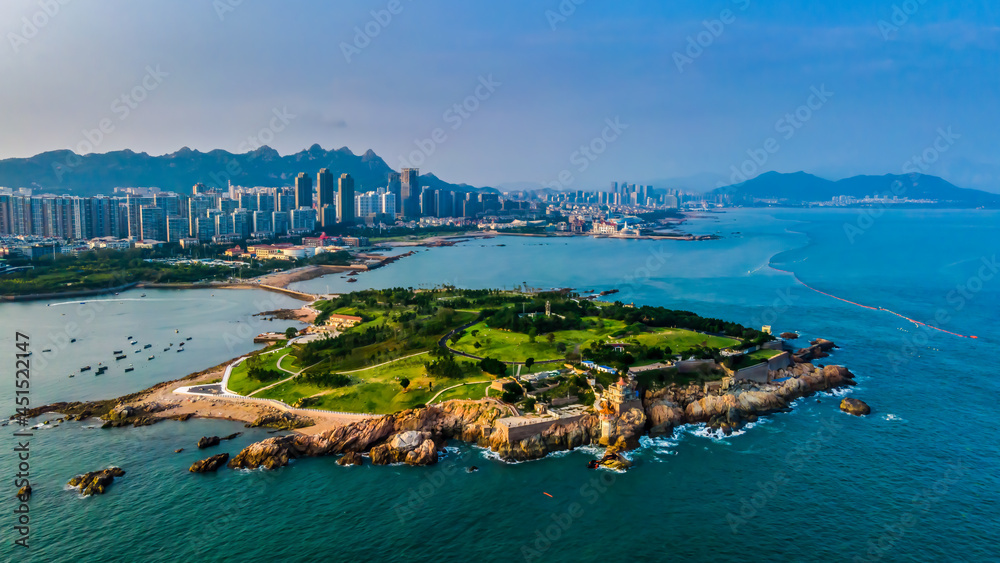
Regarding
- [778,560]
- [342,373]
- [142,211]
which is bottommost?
[778,560]

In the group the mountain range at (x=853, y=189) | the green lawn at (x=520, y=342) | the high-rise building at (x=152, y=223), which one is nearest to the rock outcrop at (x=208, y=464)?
the green lawn at (x=520, y=342)

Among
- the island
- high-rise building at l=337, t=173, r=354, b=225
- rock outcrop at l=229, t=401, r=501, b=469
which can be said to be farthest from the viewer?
high-rise building at l=337, t=173, r=354, b=225

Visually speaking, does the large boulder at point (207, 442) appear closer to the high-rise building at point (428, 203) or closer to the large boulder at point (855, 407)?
the large boulder at point (855, 407)

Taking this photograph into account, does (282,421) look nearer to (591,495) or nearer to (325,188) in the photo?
(591,495)

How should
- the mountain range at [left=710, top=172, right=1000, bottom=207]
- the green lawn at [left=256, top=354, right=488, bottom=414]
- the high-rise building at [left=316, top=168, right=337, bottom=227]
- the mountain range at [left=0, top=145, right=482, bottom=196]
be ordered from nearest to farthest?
the green lawn at [left=256, top=354, right=488, bottom=414], the high-rise building at [left=316, top=168, right=337, bottom=227], the mountain range at [left=0, top=145, right=482, bottom=196], the mountain range at [left=710, top=172, right=1000, bottom=207]

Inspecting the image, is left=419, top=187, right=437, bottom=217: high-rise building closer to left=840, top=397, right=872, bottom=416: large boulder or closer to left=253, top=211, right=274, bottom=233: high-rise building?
left=253, top=211, right=274, bottom=233: high-rise building

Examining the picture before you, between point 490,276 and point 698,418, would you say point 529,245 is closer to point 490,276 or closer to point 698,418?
point 490,276

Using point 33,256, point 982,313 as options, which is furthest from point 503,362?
point 33,256

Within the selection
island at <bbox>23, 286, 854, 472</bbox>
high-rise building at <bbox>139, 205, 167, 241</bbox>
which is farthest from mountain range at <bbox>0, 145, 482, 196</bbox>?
island at <bbox>23, 286, 854, 472</bbox>
